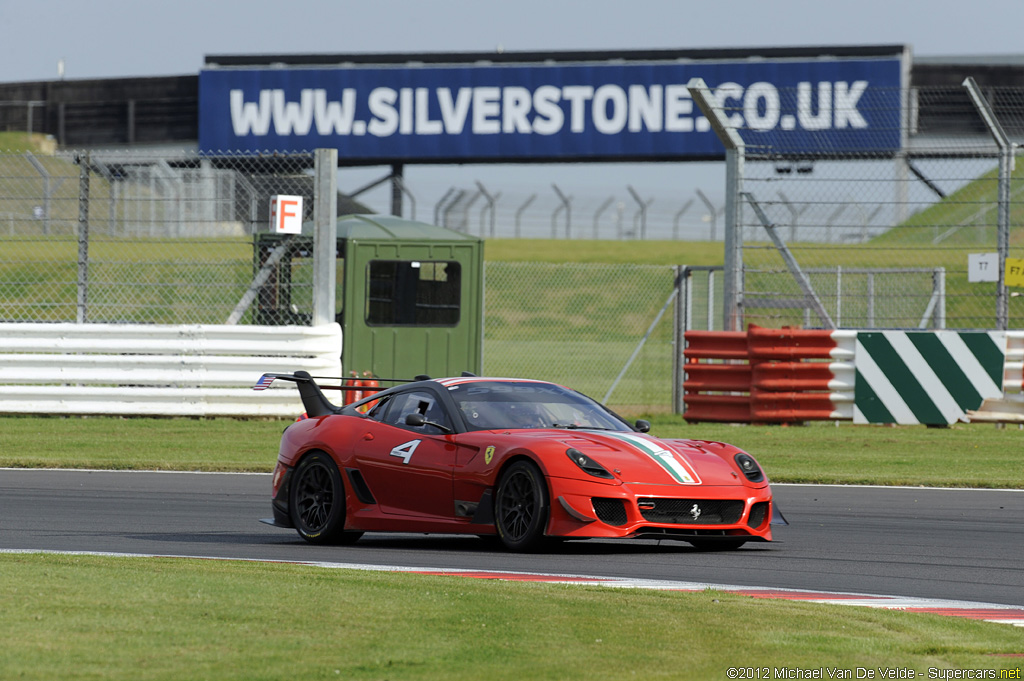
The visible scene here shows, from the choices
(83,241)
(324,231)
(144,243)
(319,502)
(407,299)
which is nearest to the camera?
(319,502)

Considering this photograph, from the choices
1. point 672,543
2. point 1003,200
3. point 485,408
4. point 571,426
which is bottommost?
point 672,543

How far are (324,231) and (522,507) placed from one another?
10.2 m

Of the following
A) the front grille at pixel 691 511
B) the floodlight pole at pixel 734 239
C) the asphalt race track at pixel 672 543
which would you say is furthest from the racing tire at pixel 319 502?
the floodlight pole at pixel 734 239

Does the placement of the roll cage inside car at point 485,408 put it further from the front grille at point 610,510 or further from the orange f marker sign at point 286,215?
the orange f marker sign at point 286,215

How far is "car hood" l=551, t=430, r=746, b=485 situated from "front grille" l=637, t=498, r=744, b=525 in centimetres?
11

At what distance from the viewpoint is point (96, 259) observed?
61.3ft

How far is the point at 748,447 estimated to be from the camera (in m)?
15.9

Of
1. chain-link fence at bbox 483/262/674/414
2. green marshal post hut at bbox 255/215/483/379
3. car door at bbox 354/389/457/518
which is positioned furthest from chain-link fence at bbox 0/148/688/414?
car door at bbox 354/389/457/518

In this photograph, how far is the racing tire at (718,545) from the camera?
903 cm

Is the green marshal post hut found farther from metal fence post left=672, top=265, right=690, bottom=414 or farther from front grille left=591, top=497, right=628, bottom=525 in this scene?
front grille left=591, top=497, right=628, bottom=525

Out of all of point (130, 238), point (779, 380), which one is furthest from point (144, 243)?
point (779, 380)

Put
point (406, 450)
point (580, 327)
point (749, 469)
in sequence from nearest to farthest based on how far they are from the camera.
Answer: point (749, 469) → point (406, 450) → point (580, 327)

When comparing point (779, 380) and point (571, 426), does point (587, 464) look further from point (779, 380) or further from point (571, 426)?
point (779, 380)

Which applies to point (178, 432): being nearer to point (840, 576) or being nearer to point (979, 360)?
point (979, 360)
